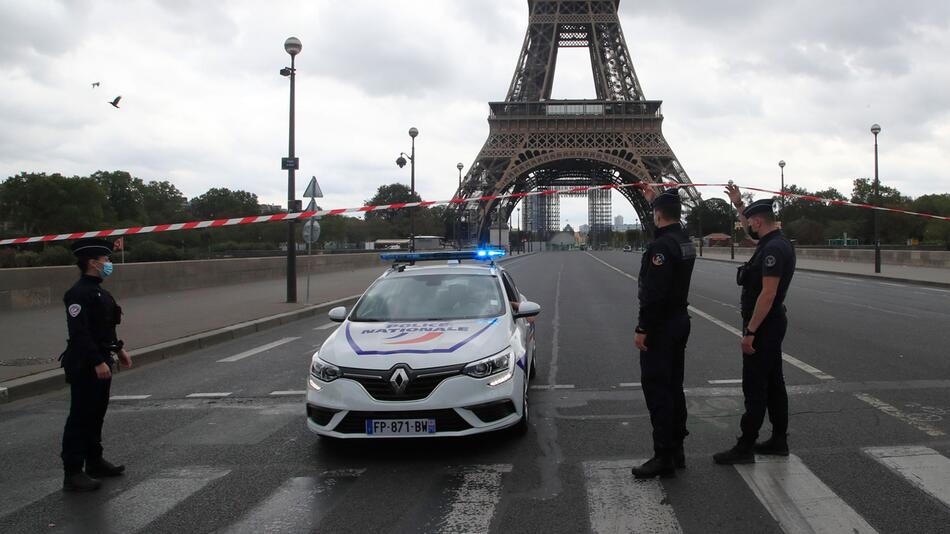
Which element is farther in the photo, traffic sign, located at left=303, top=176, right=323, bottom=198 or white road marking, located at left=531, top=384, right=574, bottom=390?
traffic sign, located at left=303, top=176, right=323, bottom=198

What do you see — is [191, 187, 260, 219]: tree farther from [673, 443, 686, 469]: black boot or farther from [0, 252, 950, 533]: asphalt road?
[673, 443, 686, 469]: black boot

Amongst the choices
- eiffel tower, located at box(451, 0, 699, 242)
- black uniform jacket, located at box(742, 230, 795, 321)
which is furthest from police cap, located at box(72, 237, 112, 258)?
eiffel tower, located at box(451, 0, 699, 242)

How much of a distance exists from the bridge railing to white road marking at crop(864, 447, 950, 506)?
194 ft

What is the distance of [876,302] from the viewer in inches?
A: 669

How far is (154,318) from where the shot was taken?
44.3 ft

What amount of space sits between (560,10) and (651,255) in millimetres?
67704

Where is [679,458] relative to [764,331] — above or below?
below

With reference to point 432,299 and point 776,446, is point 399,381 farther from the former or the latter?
point 776,446

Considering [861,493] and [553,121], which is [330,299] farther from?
[553,121]

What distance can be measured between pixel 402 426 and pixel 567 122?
61111 millimetres

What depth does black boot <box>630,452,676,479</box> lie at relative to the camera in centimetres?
461

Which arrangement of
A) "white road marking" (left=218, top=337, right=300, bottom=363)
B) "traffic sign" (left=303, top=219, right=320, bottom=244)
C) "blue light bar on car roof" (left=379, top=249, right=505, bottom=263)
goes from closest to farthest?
"blue light bar on car roof" (left=379, top=249, right=505, bottom=263) → "white road marking" (left=218, top=337, right=300, bottom=363) → "traffic sign" (left=303, top=219, right=320, bottom=244)

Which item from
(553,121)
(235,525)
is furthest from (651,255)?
(553,121)

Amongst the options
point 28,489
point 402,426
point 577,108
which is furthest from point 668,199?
point 577,108
